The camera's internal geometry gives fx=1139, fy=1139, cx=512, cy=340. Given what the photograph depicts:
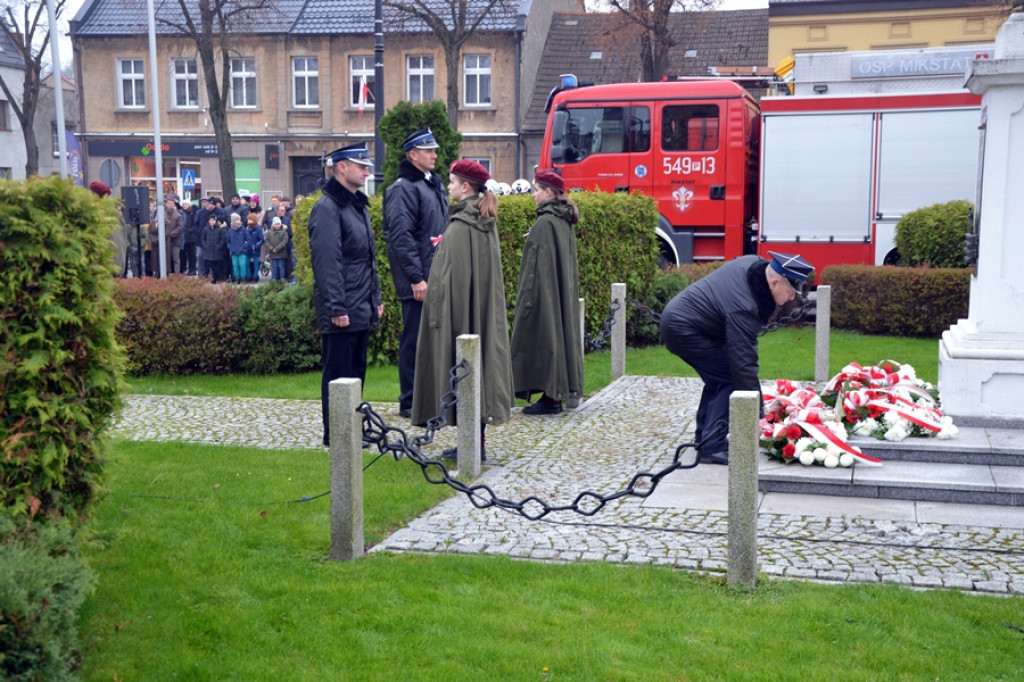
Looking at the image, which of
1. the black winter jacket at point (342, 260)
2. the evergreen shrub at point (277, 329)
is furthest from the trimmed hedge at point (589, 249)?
the black winter jacket at point (342, 260)

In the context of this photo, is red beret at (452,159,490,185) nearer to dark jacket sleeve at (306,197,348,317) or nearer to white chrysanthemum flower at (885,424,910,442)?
dark jacket sleeve at (306,197,348,317)

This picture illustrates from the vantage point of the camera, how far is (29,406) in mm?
Answer: 4387

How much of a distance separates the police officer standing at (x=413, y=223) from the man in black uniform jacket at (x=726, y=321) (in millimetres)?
2183

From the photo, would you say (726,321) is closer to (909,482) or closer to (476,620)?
(909,482)

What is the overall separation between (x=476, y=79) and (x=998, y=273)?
34244 millimetres

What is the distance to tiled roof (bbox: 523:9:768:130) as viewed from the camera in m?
39.4

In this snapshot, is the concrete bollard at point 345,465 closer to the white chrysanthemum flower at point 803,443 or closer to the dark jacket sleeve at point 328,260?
the dark jacket sleeve at point 328,260

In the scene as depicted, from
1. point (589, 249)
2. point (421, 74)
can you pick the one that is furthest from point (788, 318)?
point (421, 74)

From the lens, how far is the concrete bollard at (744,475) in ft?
17.3

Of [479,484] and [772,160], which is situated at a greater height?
[772,160]

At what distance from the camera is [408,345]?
9305 millimetres

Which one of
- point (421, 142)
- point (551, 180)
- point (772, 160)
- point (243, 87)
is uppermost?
point (243, 87)

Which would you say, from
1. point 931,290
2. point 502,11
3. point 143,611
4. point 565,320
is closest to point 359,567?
point 143,611

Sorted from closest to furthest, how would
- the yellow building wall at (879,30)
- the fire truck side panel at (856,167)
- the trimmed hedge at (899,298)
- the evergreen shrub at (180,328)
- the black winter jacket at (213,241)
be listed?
the evergreen shrub at (180,328)
the trimmed hedge at (899,298)
the fire truck side panel at (856,167)
the black winter jacket at (213,241)
the yellow building wall at (879,30)
